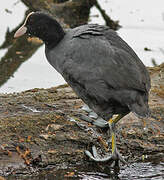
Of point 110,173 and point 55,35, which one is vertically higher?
point 55,35

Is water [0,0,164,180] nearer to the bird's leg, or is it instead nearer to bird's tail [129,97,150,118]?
the bird's leg

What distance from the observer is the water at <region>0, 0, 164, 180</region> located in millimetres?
4617

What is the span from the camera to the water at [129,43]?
4617 millimetres

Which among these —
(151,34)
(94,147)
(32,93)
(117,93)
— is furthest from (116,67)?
(151,34)

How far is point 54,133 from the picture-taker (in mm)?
4836

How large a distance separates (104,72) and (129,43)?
15.3 ft

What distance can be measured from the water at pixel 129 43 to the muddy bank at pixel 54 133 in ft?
0.49

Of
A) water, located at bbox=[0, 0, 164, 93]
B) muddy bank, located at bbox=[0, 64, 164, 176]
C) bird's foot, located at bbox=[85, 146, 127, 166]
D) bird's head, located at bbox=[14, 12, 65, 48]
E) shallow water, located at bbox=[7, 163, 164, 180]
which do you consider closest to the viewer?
shallow water, located at bbox=[7, 163, 164, 180]

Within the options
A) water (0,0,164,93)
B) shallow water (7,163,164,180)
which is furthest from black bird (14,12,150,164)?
water (0,0,164,93)

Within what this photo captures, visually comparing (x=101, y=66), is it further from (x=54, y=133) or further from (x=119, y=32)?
(x=119, y=32)

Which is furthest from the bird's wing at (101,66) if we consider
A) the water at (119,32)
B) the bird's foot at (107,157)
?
the water at (119,32)

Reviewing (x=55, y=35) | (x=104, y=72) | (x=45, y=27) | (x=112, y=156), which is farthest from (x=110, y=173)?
(x=45, y=27)

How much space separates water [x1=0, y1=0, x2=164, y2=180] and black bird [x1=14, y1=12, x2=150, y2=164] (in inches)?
8.7

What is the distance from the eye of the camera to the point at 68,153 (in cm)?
468
